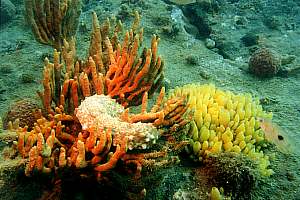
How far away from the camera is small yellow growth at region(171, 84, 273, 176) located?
382 cm

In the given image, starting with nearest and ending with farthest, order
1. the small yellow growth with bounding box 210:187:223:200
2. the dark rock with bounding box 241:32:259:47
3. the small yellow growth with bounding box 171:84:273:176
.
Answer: the small yellow growth with bounding box 210:187:223:200 → the small yellow growth with bounding box 171:84:273:176 → the dark rock with bounding box 241:32:259:47

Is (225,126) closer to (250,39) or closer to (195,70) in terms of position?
(195,70)

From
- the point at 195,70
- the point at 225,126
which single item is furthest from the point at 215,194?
the point at 195,70

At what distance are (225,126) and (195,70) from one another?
267 cm

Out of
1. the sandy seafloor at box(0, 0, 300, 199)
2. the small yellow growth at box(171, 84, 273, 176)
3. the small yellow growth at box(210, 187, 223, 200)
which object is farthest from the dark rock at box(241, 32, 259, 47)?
the small yellow growth at box(210, 187, 223, 200)

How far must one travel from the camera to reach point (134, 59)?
3.52 m

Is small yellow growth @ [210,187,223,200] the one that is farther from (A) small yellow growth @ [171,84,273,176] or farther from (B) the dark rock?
(B) the dark rock

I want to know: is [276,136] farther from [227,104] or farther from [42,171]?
[42,171]

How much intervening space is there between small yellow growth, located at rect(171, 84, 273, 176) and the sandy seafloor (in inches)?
12.6

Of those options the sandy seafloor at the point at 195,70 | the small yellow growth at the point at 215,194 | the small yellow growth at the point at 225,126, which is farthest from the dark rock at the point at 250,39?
the small yellow growth at the point at 215,194

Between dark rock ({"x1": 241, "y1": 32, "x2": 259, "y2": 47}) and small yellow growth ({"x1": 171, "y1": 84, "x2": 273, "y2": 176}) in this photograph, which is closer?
small yellow growth ({"x1": 171, "y1": 84, "x2": 273, "y2": 176})

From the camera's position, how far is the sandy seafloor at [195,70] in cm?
385

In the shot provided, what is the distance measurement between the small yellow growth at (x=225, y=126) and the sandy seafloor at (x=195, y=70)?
0.32 metres

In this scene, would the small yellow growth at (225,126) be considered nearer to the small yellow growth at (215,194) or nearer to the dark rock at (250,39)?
the small yellow growth at (215,194)
